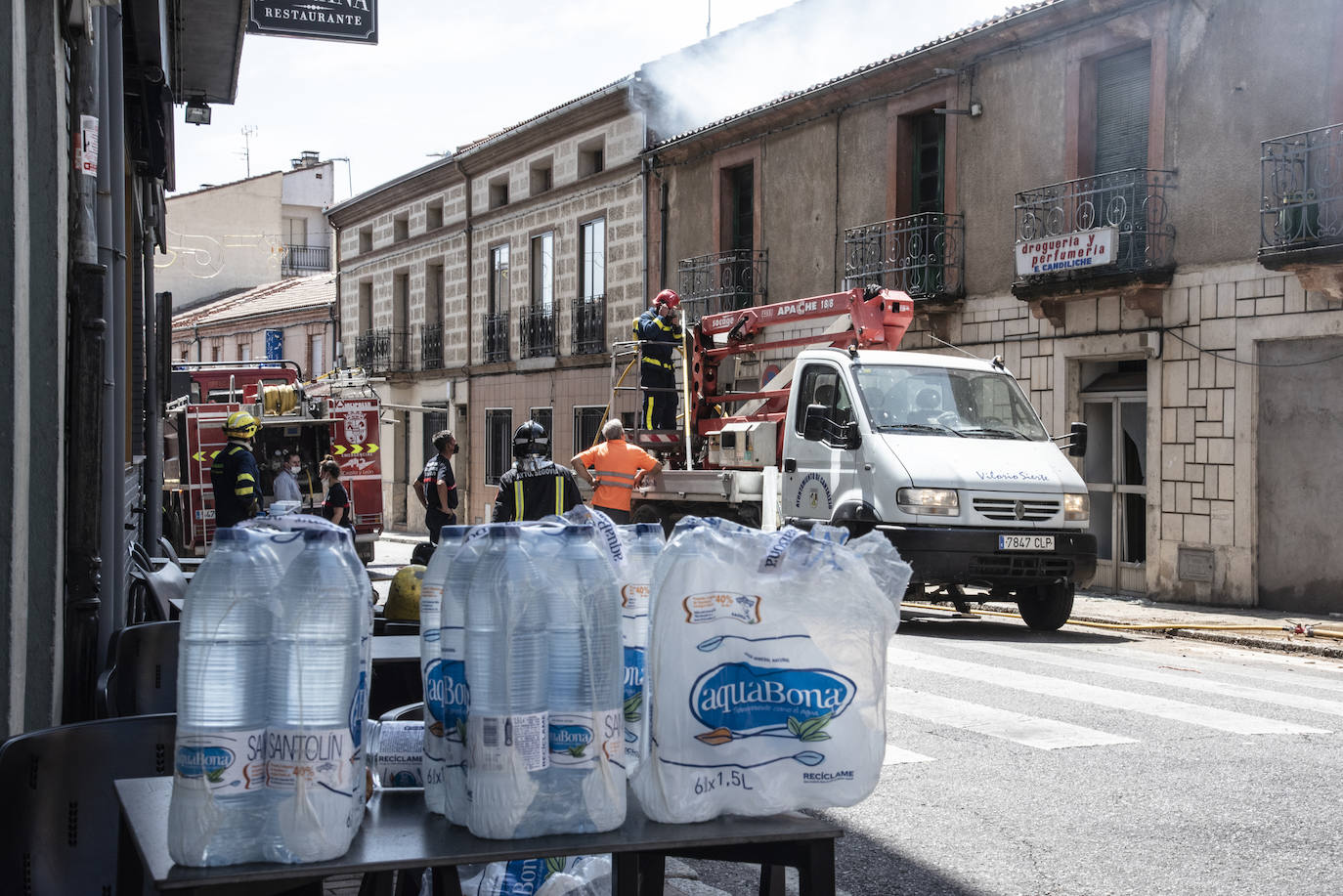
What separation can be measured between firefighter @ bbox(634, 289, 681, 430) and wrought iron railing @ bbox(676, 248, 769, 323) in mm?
6660

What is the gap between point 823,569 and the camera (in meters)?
2.63

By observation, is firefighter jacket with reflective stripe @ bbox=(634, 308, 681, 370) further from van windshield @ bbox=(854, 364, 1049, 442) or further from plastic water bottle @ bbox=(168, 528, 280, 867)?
plastic water bottle @ bbox=(168, 528, 280, 867)

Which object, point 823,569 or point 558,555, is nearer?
point 558,555

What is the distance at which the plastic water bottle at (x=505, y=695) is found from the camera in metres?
2.36

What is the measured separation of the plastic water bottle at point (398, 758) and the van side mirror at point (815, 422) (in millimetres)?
9786

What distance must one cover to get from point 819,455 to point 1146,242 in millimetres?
5774

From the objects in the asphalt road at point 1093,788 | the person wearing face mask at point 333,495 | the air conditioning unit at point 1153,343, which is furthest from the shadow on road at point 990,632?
the person wearing face mask at point 333,495

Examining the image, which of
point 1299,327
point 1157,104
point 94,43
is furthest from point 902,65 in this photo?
point 94,43

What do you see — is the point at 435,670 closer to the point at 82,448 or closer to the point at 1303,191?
the point at 82,448

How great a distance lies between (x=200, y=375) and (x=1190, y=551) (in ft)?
47.7

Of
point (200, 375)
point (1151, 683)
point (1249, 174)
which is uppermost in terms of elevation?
point (1249, 174)

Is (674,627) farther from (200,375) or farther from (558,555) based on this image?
(200,375)

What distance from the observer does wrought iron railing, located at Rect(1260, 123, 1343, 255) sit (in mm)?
13734

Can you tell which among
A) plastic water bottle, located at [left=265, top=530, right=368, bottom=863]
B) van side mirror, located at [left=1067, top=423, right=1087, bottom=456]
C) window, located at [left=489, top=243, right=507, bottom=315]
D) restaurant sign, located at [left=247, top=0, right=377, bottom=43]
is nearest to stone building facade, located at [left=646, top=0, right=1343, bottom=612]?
van side mirror, located at [left=1067, top=423, right=1087, bottom=456]
